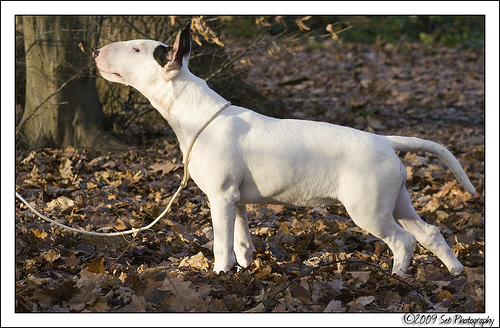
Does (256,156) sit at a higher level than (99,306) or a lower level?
higher

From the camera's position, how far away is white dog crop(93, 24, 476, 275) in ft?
13.6

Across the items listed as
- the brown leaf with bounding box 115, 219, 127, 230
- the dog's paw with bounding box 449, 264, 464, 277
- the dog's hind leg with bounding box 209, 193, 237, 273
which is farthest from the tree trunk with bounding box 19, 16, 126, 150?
the dog's paw with bounding box 449, 264, 464, 277

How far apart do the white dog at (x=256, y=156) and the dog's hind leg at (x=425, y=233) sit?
17 centimetres

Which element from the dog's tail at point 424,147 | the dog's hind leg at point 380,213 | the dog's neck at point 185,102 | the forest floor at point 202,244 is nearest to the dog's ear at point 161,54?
the dog's neck at point 185,102

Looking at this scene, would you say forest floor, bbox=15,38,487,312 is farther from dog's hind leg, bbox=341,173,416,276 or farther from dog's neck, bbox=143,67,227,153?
dog's neck, bbox=143,67,227,153

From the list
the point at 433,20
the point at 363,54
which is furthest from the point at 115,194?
the point at 433,20

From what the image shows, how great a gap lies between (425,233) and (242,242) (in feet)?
4.53

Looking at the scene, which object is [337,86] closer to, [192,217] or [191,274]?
[192,217]

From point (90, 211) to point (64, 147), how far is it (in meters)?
2.44

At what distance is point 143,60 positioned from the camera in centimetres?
424

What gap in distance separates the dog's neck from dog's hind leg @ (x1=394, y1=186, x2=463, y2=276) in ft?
5.09

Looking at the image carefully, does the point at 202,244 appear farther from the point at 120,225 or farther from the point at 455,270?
the point at 455,270

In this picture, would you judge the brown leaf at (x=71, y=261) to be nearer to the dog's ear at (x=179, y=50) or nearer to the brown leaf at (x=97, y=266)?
the brown leaf at (x=97, y=266)

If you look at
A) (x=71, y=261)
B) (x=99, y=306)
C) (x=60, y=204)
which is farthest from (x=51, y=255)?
(x=60, y=204)
